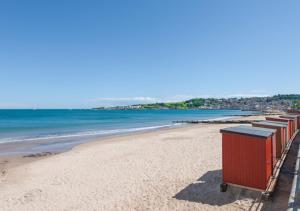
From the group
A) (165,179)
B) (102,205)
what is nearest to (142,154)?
(165,179)

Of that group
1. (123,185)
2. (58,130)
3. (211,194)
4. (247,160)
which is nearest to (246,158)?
(247,160)

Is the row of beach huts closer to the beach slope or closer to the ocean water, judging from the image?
the beach slope

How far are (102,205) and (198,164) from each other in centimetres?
597

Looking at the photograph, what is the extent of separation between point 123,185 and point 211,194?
11.0 feet

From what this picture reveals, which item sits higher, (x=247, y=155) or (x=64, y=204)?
(x=247, y=155)

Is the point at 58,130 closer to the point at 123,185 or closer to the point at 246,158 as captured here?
the point at 123,185

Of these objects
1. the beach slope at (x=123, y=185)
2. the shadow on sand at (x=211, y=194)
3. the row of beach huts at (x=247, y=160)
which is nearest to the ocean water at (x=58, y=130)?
the beach slope at (x=123, y=185)

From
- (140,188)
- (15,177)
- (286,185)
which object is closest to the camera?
(286,185)

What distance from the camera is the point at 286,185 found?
362 inches

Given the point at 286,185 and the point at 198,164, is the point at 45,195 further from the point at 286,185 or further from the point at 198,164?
the point at 286,185

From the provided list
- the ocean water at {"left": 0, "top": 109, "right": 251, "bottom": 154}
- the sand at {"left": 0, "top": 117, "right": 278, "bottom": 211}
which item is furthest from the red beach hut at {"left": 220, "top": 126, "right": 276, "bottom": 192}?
the ocean water at {"left": 0, "top": 109, "right": 251, "bottom": 154}

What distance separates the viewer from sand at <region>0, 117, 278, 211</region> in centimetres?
841

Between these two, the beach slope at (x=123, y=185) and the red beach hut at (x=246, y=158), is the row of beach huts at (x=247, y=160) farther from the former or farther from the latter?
the beach slope at (x=123, y=185)

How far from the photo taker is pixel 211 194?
8.88 metres
